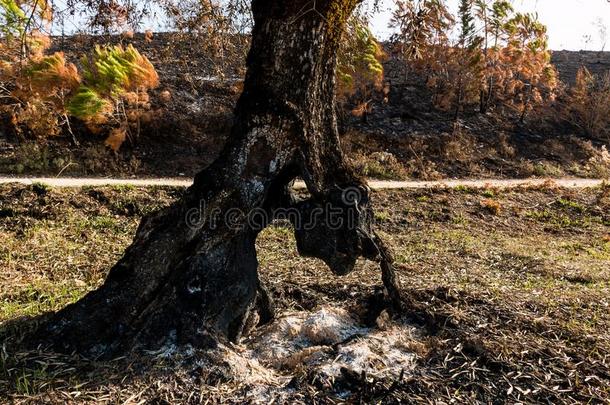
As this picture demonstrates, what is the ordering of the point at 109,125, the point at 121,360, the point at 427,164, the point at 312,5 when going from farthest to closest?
the point at 427,164
the point at 109,125
the point at 312,5
the point at 121,360

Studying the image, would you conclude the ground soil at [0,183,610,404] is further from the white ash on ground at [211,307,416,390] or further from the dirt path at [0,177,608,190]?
the dirt path at [0,177,608,190]

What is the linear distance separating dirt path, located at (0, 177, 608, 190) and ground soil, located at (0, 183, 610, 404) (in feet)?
6.50

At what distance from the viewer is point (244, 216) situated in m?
3.70

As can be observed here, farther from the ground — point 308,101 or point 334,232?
point 308,101

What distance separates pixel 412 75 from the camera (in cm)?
2567

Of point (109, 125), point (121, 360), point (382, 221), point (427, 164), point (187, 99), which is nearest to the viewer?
point (121, 360)

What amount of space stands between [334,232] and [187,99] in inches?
637

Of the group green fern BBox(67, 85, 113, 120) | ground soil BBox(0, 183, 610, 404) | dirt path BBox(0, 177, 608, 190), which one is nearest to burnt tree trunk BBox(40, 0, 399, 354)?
ground soil BBox(0, 183, 610, 404)

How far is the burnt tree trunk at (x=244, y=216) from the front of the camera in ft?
11.6

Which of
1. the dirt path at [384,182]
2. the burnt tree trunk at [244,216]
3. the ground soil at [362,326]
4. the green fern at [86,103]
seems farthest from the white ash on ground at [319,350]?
the green fern at [86,103]

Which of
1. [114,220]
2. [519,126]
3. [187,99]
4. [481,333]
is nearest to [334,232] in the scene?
[481,333]

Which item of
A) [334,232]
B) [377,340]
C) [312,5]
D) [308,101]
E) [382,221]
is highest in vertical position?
[312,5]

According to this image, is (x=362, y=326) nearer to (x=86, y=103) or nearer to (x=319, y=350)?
(x=319, y=350)

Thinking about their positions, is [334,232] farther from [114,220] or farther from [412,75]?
[412,75]
